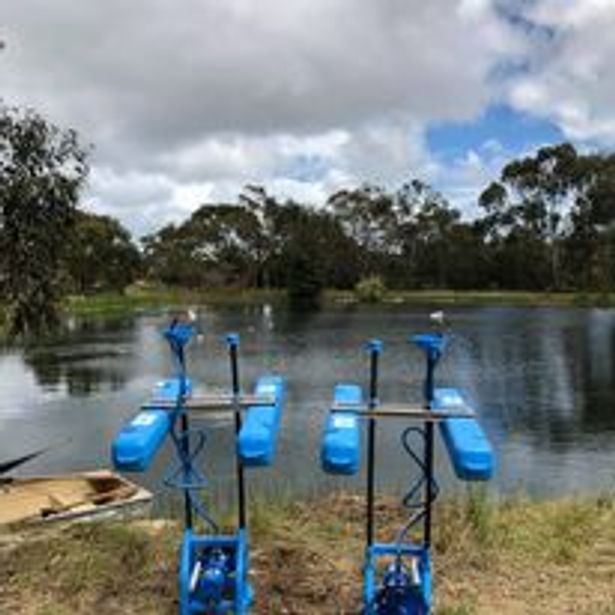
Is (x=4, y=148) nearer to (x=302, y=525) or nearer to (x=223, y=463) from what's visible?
(x=302, y=525)

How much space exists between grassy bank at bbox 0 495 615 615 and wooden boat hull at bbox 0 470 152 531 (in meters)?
3.04

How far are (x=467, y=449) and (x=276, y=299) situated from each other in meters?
80.6

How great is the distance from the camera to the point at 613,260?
251 feet

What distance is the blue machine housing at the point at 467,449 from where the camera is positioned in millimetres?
4164

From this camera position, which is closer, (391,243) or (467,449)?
(467,449)

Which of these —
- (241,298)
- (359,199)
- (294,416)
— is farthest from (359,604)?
(359,199)

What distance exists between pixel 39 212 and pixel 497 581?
6721 millimetres

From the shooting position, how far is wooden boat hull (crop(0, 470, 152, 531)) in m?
10.1

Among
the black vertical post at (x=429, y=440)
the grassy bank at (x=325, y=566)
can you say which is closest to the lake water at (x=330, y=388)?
the grassy bank at (x=325, y=566)

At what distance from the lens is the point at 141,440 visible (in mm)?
4492

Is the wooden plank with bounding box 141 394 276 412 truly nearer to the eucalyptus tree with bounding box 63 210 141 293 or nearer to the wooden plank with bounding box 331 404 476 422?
the wooden plank with bounding box 331 404 476 422

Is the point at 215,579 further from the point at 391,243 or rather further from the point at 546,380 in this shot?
the point at 391,243

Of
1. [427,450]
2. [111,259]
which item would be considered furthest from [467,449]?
[111,259]

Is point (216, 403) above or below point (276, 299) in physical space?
above
